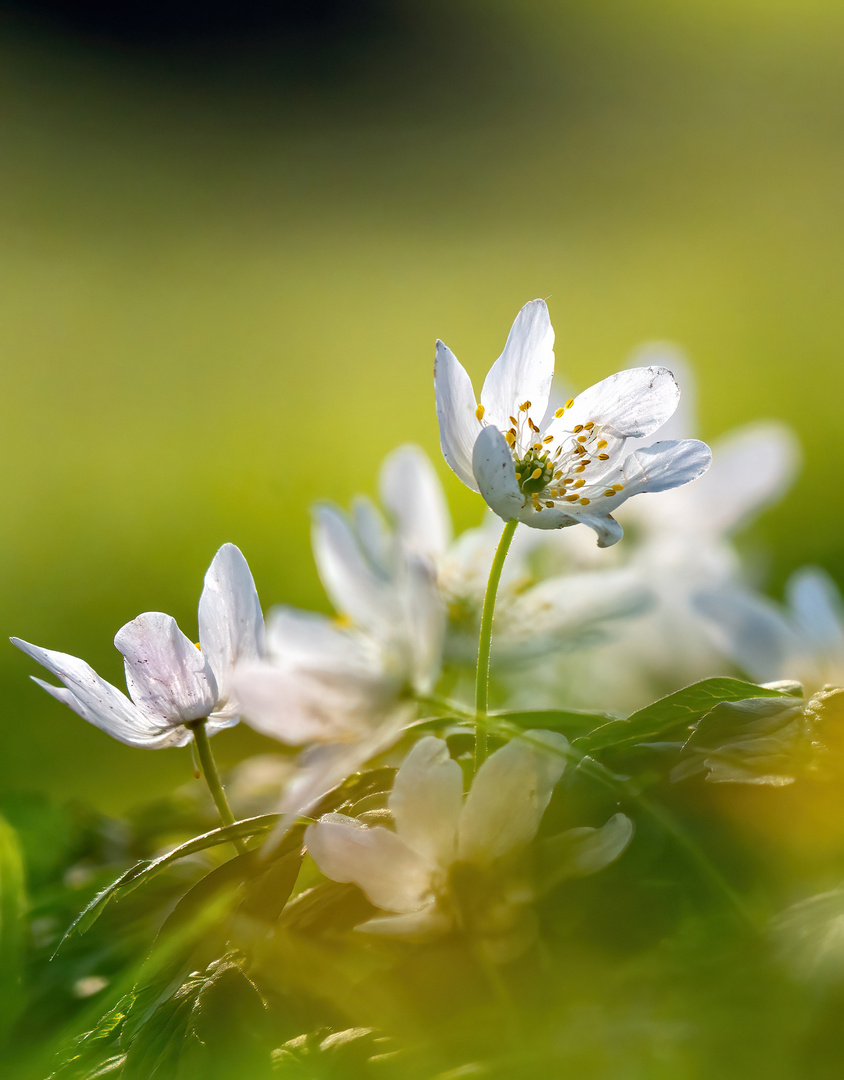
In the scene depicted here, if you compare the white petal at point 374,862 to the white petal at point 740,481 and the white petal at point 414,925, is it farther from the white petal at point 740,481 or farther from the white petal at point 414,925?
the white petal at point 740,481

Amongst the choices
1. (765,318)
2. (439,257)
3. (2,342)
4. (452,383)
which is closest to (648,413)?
(452,383)

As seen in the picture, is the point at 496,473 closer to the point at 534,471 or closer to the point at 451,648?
the point at 534,471

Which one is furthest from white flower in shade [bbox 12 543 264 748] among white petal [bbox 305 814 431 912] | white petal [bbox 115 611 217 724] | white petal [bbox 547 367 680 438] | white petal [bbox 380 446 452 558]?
white petal [bbox 380 446 452 558]

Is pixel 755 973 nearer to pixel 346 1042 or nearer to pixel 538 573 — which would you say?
pixel 346 1042

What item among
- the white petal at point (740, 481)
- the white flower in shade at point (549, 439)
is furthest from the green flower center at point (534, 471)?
the white petal at point (740, 481)

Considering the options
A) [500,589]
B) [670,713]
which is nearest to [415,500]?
[500,589]
